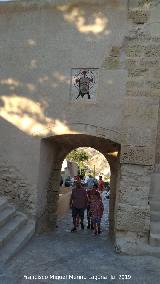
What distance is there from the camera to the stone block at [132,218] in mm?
6836

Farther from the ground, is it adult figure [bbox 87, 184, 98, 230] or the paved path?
adult figure [bbox 87, 184, 98, 230]

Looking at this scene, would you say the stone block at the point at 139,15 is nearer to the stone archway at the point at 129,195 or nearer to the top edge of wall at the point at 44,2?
the top edge of wall at the point at 44,2

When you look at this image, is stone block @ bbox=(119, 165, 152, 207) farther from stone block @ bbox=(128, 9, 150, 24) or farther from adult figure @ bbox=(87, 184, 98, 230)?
stone block @ bbox=(128, 9, 150, 24)

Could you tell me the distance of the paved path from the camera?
505 cm

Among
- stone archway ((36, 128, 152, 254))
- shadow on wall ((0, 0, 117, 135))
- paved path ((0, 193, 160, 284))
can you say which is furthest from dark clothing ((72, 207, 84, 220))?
shadow on wall ((0, 0, 117, 135))

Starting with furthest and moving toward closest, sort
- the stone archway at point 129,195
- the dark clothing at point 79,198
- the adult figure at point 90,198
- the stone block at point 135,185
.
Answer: the dark clothing at point 79,198
the adult figure at point 90,198
the stone block at point 135,185
the stone archway at point 129,195

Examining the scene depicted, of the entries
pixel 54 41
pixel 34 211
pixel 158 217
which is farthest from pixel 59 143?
pixel 158 217

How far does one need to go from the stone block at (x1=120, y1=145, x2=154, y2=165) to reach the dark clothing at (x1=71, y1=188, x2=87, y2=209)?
1693mm

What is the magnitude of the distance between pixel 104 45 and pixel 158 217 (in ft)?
11.9

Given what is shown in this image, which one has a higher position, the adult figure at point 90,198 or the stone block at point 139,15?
the stone block at point 139,15

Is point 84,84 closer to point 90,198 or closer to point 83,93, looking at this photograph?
point 83,93

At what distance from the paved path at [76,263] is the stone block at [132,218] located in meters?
0.52

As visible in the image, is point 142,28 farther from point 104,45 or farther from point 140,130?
point 140,130

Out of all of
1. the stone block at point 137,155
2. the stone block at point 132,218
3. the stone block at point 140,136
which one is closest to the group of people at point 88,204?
the stone block at point 132,218
